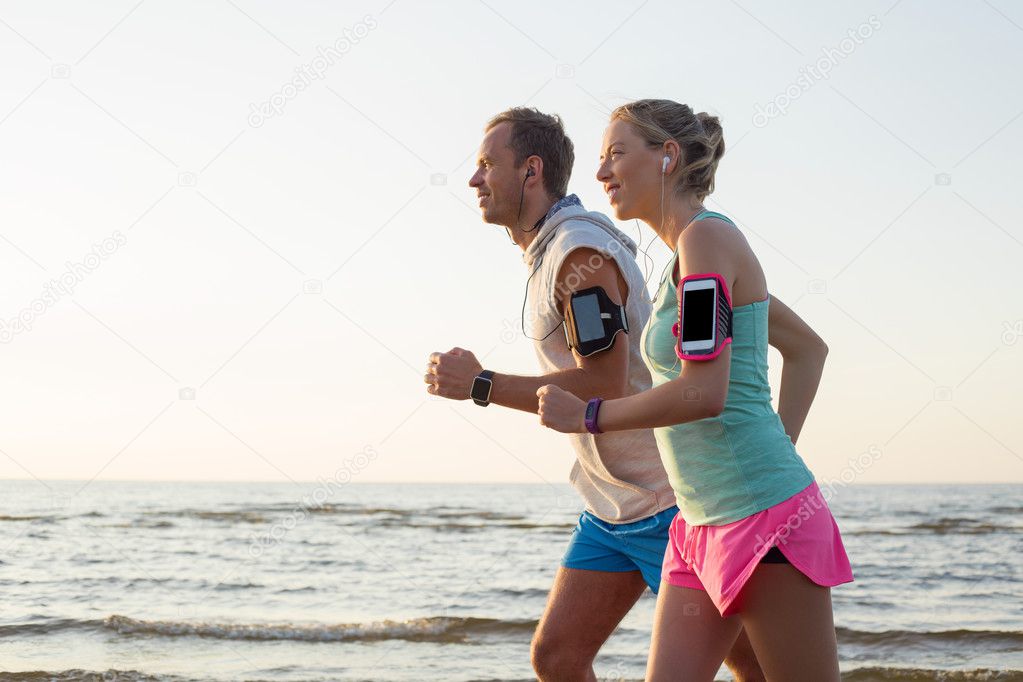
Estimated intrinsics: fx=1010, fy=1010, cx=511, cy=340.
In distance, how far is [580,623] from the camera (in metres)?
3.06

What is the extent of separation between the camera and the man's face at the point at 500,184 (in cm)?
329

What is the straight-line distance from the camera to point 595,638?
306 cm

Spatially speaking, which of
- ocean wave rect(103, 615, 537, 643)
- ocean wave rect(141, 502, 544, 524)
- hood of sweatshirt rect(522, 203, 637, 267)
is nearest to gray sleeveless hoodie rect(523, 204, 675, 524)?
hood of sweatshirt rect(522, 203, 637, 267)

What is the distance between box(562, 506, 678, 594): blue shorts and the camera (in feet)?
9.61

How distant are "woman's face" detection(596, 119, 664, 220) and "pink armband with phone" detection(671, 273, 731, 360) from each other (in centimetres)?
41

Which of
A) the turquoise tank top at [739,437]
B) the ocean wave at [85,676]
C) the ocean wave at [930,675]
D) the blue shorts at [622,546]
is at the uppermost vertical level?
the turquoise tank top at [739,437]

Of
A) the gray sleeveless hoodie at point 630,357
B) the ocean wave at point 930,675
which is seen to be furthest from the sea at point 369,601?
the gray sleeveless hoodie at point 630,357

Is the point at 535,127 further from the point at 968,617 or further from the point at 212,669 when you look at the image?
the point at 968,617

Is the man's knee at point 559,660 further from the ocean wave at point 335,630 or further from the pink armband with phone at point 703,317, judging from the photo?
the ocean wave at point 335,630

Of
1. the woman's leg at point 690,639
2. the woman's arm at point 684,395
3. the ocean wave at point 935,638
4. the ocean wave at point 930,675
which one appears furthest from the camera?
the ocean wave at point 935,638

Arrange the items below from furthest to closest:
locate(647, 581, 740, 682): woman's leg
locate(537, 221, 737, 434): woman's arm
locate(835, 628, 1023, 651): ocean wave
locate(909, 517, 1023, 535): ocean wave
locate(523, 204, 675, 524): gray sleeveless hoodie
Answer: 1. locate(909, 517, 1023, 535): ocean wave
2. locate(835, 628, 1023, 651): ocean wave
3. locate(523, 204, 675, 524): gray sleeveless hoodie
4. locate(647, 581, 740, 682): woman's leg
5. locate(537, 221, 737, 434): woman's arm

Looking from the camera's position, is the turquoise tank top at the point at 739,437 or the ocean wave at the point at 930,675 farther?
the ocean wave at the point at 930,675

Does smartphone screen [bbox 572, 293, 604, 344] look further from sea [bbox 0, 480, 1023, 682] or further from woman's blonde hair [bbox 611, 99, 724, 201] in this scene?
sea [bbox 0, 480, 1023, 682]

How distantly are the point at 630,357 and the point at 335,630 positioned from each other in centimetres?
716
